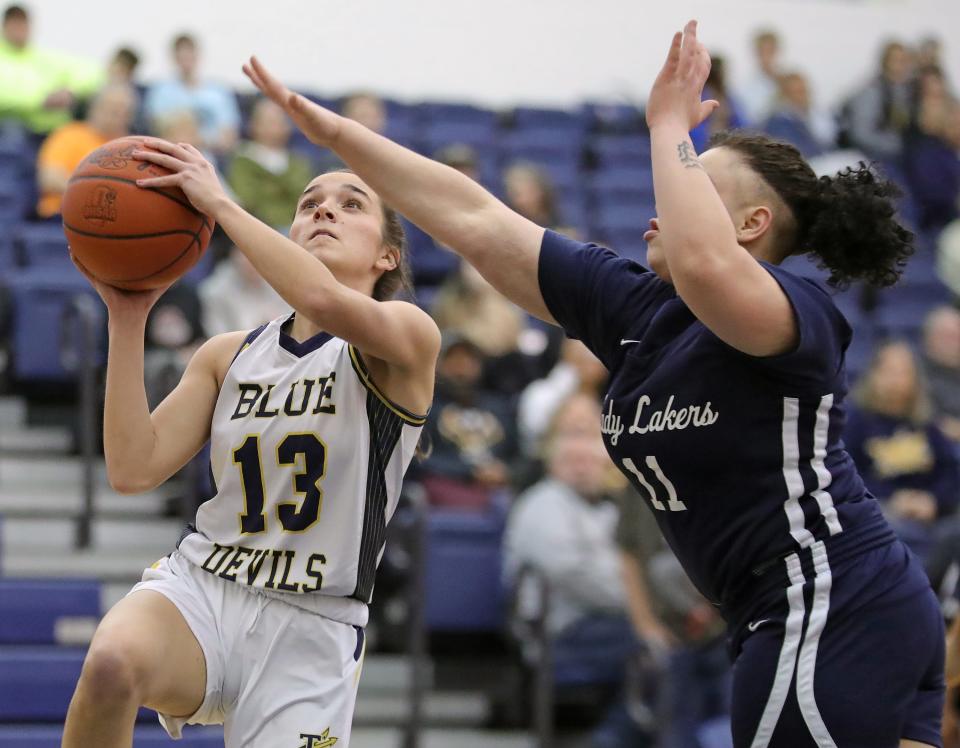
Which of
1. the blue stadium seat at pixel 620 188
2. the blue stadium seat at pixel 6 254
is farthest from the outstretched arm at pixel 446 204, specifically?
the blue stadium seat at pixel 620 188

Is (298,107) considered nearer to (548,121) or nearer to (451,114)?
(451,114)

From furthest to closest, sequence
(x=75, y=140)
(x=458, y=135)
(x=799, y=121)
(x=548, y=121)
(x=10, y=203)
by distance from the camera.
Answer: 1. (x=799, y=121)
2. (x=548, y=121)
3. (x=458, y=135)
4. (x=10, y=203)
5. (x=75, y=140)

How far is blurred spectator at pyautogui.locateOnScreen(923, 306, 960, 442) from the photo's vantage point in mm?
8719

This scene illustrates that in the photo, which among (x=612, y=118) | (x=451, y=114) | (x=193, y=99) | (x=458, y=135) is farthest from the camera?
(x=612, y=118)

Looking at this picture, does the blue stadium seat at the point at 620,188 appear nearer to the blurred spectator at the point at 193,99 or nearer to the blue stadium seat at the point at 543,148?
the blue stadium seat at the point at 543,148

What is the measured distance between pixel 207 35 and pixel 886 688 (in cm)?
932

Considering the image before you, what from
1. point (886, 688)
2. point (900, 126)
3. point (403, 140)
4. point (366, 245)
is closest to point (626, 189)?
point (403, 140)

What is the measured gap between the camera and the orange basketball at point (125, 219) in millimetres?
3004

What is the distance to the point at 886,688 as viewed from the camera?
2.72 meters

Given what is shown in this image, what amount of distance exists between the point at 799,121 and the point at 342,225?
8725 mm

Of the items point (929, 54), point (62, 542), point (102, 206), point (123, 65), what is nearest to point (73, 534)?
point (62, 542)

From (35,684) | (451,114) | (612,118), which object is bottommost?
(35,684)

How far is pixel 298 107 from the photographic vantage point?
9.05ft

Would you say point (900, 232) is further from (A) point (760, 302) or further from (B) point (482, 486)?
(B) point (482, 486)
